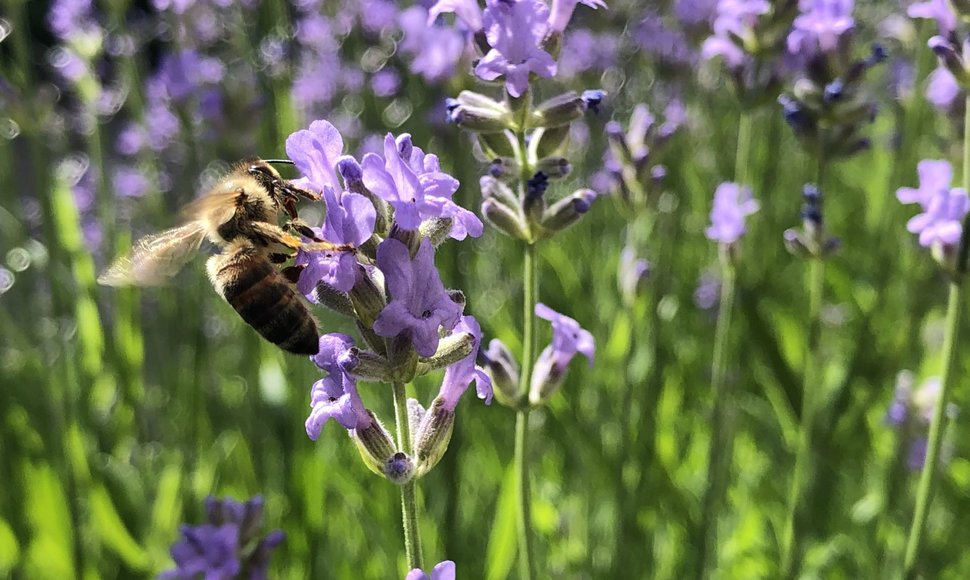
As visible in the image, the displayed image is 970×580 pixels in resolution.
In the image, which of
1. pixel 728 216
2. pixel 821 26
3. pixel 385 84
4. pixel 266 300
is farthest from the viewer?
pixel 385 84

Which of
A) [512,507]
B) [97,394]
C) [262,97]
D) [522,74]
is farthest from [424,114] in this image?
[522,74]

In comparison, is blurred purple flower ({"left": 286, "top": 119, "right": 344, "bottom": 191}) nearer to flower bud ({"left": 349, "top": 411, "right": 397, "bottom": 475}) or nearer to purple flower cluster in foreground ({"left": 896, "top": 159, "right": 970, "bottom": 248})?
flower bud ({"left": 349, "top": 411, "right": 397, "bottom": 475})

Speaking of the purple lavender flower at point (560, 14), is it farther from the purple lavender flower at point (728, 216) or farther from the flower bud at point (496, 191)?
the purple lavender flower at point (728, 216)

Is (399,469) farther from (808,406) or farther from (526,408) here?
(808,406)

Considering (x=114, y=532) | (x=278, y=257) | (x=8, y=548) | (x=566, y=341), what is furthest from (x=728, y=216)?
(x=8, y=548)

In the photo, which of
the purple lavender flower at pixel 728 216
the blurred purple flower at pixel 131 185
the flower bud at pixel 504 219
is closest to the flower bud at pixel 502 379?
the flower bud at pixel 504 219
